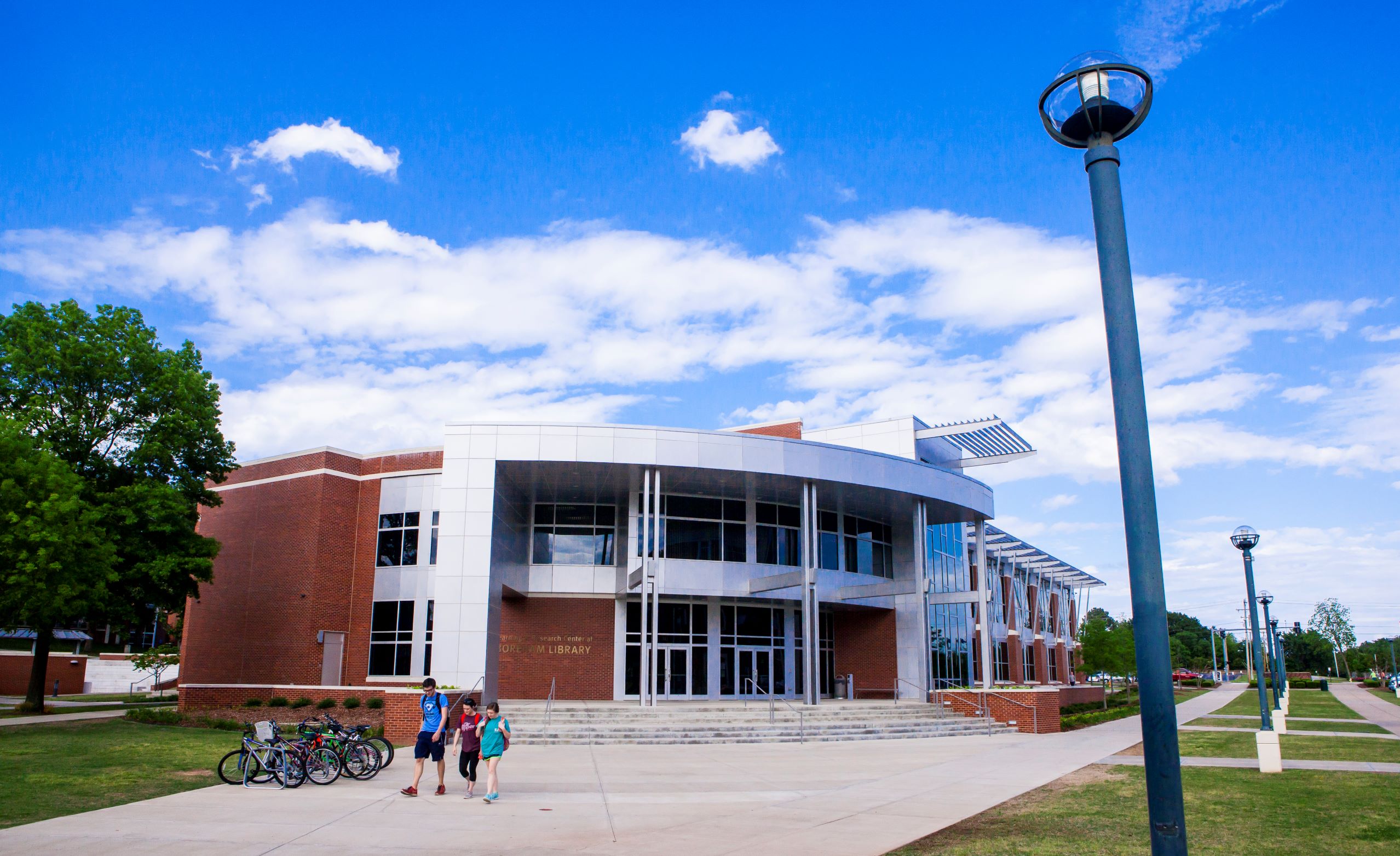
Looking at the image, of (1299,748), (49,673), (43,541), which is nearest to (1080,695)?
(1299,748)

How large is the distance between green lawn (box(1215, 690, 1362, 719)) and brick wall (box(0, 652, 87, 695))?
55940 mm

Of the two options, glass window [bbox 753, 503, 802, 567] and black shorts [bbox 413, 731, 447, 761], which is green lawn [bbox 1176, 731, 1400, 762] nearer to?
glass window [bbox 753, 503, 802, 567]

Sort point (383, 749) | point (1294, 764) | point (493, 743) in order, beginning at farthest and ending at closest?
point (1294, 764) < point (383, 749) < point (493, 743)

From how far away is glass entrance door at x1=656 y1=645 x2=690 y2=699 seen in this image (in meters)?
33.4

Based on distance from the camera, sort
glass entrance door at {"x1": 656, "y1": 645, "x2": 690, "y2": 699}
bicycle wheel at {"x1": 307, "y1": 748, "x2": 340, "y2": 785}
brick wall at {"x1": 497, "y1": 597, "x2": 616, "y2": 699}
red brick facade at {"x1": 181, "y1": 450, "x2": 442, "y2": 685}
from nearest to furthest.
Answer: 1. bicycle wheel at {"x1": 307, "y1": 748, "x2": 340, "y2": 785}
2. glass entrance door at {"x1": 656, "y1": 645, "x2": 690, "y2": 699}
3. brick wall at {"x1": 497, "y1": 597, "x2": 616, "y2": 699}
4. red brick facade at {"x1": 181, "y1": 450, "x2": 442, "y2": 685}

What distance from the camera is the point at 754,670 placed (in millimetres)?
35281

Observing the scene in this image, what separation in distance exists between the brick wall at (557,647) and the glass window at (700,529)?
329 centimetres

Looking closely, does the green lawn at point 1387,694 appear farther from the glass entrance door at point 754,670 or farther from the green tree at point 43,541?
the green tree at point 43,541

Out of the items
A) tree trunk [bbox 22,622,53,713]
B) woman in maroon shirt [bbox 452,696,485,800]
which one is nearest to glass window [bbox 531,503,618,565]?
tree trunk [bbox 22,622,53,713]

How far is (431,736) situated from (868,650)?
27.4 metres

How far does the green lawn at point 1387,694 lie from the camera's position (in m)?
55.2

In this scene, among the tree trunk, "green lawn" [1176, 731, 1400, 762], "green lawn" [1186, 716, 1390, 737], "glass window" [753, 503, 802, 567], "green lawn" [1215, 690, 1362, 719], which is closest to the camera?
"green lawn" [1176, 731, 1400, 762]

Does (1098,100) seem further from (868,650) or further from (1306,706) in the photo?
(1306,706)

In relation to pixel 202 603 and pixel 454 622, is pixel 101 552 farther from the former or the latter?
pixel 202 603
